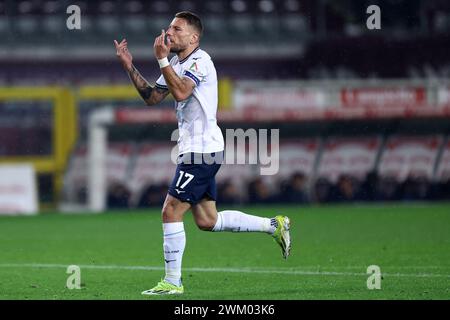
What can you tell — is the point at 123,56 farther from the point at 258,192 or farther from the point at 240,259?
the point at 258,192

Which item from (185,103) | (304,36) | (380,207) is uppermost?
(304,36)

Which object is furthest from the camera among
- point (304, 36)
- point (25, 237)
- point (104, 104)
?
point (304, 36)

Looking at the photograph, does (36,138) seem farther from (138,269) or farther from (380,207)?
(138,269)

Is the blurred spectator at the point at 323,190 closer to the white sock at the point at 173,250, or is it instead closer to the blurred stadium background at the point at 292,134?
the blurred stadium background at the point at 292,134

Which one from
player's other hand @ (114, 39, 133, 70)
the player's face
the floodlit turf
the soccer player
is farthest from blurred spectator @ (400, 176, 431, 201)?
the player's face

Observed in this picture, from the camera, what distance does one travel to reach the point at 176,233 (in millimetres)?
10367

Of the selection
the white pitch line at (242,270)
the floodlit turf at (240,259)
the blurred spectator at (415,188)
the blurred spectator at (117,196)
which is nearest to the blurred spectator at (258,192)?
the blurred spectator at (117,196)

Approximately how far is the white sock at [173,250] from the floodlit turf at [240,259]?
202 mm

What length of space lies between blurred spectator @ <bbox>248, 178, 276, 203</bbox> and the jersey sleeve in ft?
66.6

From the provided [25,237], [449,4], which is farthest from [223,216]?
[449,4]

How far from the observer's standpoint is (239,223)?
10914mm

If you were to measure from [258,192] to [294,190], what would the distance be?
98cm

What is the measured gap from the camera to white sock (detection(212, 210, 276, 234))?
10805mm

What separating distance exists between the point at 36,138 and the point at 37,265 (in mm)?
23743
